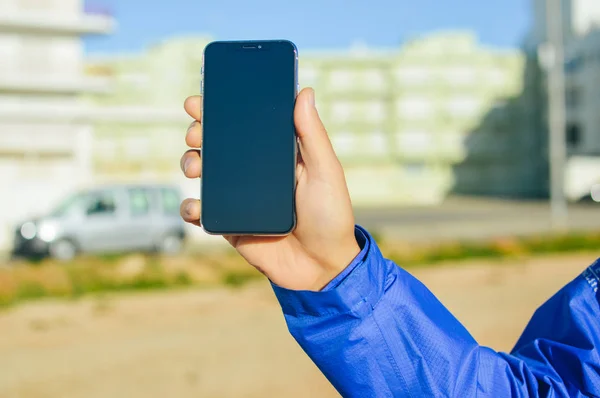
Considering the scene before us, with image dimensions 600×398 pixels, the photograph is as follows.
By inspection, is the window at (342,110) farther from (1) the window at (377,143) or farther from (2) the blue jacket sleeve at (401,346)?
(2) the blue jacket sleeve at (401,346)

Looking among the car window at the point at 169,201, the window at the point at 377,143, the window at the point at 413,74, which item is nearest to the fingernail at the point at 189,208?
the car window at the point at 169,201

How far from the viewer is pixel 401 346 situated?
1.50 meters

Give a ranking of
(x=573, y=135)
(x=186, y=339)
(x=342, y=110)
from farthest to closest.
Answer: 1. (x=342, y=110)
2. (x=573, y=135)
3. (x=186, y=339)

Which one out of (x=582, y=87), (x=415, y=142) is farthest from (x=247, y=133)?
(x=415, y=142)

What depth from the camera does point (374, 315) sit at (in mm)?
1464

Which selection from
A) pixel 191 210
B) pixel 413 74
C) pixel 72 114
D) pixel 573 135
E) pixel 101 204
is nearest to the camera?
pixel 191 210

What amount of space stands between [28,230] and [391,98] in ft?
152

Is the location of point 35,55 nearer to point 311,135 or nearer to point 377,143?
point 311,135

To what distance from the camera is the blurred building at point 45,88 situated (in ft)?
92.1

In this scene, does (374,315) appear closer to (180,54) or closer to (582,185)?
(582,185)

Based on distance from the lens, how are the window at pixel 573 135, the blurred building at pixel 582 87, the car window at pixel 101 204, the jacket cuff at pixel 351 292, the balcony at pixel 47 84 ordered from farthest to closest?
1. the window at pixel 573 135
2. the blurred building at pixel 582 87
3. the balcony at pixel 47 84
4. the car window at pixel 101 204
5. the jacket cuff at pixel 351 292

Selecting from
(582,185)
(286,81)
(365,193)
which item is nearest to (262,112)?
(286,81)

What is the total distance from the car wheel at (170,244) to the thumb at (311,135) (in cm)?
1670

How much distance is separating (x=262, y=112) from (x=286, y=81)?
88 mm
